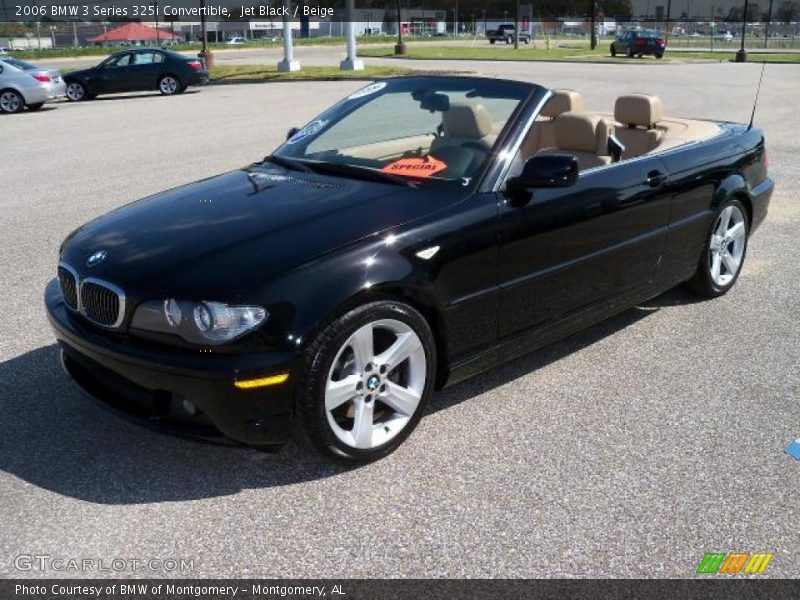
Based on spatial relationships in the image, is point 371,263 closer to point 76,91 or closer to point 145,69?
point 76,91

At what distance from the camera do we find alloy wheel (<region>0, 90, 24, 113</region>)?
19.6 m

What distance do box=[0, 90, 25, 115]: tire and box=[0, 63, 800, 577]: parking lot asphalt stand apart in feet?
53.0

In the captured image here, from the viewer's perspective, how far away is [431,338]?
358cm

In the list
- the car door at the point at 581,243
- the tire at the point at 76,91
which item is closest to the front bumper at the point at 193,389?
the car door at the point at 581,243

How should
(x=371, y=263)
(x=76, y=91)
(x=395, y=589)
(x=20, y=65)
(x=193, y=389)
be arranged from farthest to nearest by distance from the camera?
(x=76, y=91) → (x=20, y=65) → (x=371, y=263) → (x=193, y=389) → (x=395, y=589)

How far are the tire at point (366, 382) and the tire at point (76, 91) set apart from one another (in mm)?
22727

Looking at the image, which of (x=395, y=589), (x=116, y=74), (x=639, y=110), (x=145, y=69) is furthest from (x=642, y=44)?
(x=395, y=589)

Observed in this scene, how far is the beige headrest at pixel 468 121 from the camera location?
13.9 ft

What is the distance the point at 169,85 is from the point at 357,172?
22368mm

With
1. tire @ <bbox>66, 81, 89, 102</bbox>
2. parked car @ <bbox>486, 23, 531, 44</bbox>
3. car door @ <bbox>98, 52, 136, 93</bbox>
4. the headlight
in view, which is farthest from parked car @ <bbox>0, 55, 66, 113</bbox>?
parked car @ <bbox>486, 23, 531, 44</bbox>

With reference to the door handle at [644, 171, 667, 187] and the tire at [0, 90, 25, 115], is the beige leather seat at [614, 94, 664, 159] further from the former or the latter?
the tire at [0, 90, 25, 115]

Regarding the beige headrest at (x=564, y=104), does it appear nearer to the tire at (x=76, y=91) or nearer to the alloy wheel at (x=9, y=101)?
the alloy wheel at (x=9, y=101)

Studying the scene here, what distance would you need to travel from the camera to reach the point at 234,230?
354 centimetres

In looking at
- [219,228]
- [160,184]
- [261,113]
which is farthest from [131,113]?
[219,228]
